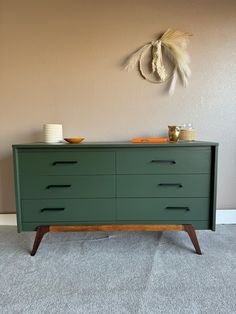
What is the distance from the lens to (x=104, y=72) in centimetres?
201

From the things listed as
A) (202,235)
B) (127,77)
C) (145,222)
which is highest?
(127,77)

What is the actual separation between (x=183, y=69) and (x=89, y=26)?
2.97 ft

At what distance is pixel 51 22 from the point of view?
77.7 inches

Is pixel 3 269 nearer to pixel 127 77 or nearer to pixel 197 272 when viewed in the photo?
pixel 197 272

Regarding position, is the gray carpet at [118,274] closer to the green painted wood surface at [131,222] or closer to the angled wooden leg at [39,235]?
the angled wooden leg at [39,235]

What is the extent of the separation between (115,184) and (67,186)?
33 centimetres

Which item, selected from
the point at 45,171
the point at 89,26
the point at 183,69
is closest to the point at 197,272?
the point at 45,171

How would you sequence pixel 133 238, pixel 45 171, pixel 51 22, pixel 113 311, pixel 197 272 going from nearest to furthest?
pixel 113 311 < pixel 197 272 < pixel 45 171 < pixel 133 238 < pixel 51 22

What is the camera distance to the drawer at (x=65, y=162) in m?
1.53

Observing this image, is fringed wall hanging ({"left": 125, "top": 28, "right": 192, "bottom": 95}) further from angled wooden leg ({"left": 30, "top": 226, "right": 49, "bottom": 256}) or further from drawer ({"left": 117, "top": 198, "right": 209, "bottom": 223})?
angled wooden leg ({"left": 30, "top": 226, "right": 49, "bottom": 256})

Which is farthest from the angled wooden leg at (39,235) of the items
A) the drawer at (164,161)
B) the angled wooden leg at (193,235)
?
the angled wooden leg at (193,235)

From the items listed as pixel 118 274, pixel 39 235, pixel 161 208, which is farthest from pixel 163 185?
pixel 39 235

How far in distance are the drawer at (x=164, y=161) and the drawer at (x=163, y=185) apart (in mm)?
42

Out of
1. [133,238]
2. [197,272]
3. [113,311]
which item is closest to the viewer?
[113,311]
